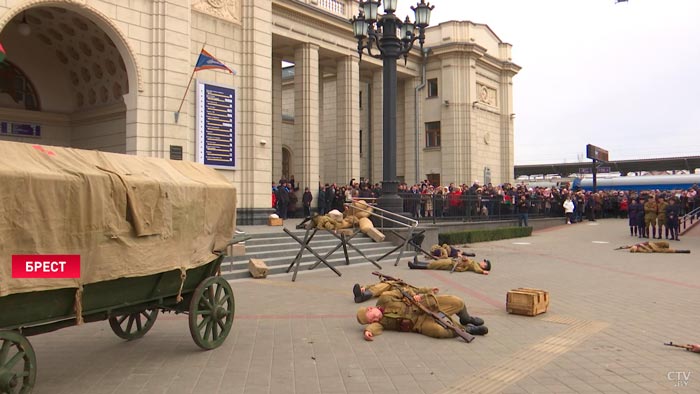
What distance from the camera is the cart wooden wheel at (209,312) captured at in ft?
19.5

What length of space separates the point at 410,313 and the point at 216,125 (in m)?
12.5

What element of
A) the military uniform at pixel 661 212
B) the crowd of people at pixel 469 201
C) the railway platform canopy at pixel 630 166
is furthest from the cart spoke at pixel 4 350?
the railway platform canopy at pixel 630 166

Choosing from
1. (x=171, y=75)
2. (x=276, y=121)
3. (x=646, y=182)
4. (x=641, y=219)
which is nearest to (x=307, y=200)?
(x=276, y=121)

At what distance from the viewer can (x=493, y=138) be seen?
37.2 metres

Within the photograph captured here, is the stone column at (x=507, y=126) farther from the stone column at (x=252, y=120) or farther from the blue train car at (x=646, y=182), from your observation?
the stone column at (x=252, y=120)

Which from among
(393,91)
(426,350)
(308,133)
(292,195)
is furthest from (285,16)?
(426,350)

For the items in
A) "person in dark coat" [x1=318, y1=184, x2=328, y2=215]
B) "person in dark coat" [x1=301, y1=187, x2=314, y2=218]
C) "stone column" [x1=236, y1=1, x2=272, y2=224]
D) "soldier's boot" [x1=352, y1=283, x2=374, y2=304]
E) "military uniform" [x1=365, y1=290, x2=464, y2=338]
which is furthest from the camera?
"person in dark coat" [x1=318, y1=184, x2=328, y2=215]

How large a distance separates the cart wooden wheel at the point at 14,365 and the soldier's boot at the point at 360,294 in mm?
5141

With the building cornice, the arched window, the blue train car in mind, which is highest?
the building cornice

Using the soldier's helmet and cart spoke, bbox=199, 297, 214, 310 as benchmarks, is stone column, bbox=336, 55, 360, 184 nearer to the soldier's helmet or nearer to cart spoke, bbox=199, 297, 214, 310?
the soldier's helmet

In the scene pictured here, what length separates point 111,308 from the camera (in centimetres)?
514

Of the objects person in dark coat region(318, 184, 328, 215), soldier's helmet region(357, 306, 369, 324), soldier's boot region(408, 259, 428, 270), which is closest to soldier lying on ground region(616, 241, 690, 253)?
soldier's boot region(408, 259, 428, 270)

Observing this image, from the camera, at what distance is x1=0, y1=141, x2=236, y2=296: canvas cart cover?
416 cm

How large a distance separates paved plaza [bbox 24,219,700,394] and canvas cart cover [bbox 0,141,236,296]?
1.15 metres
